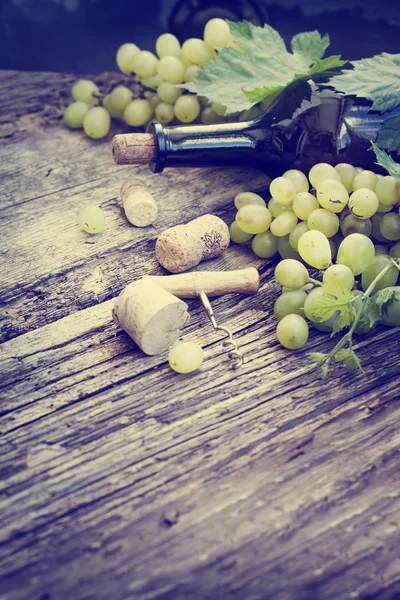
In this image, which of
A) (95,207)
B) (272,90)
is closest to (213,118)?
(272,90)

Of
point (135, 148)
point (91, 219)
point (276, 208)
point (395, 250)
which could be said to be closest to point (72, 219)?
point (91, 219)

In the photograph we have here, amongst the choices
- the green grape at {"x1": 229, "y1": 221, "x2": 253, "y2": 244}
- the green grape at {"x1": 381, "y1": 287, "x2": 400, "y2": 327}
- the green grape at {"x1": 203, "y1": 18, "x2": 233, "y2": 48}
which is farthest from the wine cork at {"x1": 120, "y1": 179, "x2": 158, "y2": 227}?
the green grape at {"x1": 381, "y1": 287, "x2": 400, "y2": 327}

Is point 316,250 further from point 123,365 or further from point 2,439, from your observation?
point 2,439

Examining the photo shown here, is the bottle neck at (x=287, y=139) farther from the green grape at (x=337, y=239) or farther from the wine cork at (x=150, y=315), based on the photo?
the wine cork at (x=150, y=315)

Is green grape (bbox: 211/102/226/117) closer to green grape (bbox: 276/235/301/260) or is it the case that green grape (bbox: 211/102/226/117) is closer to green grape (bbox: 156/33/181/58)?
green grape (bbox: 156/33/181/58)

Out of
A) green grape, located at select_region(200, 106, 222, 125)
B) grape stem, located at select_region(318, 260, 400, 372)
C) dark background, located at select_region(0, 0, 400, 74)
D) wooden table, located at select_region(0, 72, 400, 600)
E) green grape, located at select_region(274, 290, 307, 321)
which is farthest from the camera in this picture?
dark background, located at select_region(0, 0, 400, 74)
